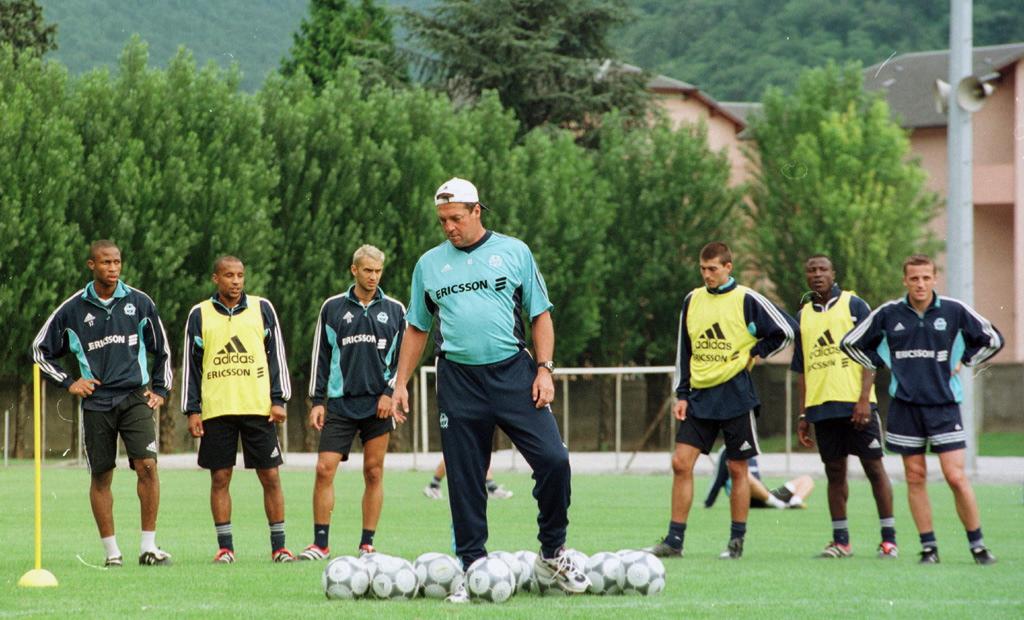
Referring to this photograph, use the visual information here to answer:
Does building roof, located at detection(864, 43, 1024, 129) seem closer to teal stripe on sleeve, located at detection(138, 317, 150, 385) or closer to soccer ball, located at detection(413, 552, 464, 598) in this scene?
teal stripe on sleeve, located at detection(138, 317, 150, 385)

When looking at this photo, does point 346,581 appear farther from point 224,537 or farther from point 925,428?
point 925,428

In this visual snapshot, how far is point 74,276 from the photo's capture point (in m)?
35.6

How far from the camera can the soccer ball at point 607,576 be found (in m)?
9.80

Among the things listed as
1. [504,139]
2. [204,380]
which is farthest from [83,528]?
[504,139]

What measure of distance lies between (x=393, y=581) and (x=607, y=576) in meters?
1.23

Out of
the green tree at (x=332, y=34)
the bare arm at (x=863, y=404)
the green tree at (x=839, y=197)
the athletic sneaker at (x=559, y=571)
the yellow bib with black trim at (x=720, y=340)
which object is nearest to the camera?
the athletic sneaker at (x=559, y=571)

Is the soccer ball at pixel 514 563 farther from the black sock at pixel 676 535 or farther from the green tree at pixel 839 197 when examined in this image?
the green tree at pixel 839 197

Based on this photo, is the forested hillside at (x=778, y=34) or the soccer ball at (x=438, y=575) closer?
the soccer ball at (x=438, y=575)

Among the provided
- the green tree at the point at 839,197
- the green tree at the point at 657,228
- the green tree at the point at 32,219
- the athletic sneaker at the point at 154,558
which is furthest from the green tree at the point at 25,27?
the athletic sneaker at the point at 154,558

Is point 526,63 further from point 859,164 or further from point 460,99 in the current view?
point 859,164

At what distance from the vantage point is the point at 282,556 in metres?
12.2

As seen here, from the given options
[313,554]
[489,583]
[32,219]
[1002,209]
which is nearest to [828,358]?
[313,554]

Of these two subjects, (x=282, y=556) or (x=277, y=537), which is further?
(x=277, y=537)

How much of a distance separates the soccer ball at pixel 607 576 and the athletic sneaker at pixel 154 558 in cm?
361
